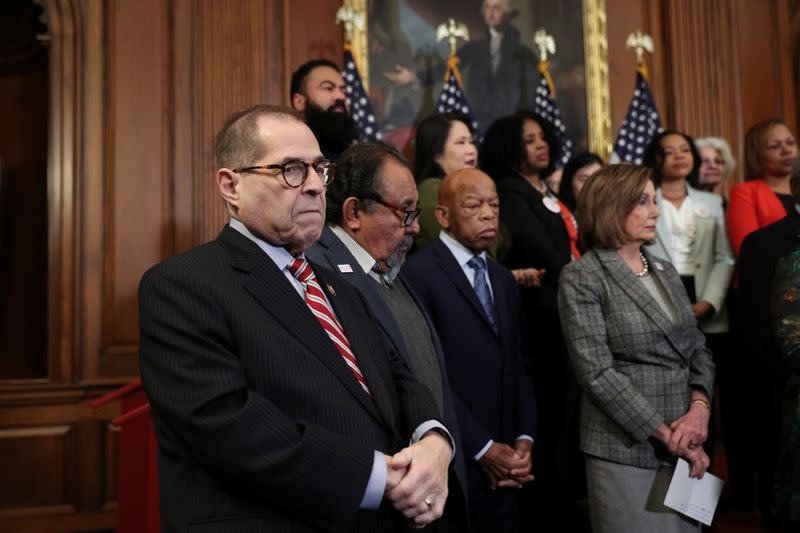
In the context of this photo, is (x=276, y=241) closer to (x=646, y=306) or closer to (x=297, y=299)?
(x=297, y=299)

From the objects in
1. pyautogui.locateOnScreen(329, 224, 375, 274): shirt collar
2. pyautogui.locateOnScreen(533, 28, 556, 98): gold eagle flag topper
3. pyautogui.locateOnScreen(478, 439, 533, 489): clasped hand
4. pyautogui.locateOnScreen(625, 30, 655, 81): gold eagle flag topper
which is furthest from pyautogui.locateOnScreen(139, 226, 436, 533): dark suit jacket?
pyautogui.locateOnScreen(625, 30, 655, 81): gold eagle flag topper

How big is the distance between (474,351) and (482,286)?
1.10ft

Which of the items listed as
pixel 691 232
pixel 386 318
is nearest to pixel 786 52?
pixel 691 232

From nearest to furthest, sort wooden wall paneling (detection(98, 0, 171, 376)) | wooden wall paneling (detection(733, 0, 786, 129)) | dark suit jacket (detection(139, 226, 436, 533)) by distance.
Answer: dark suit jacket (detection(139, 226, 436, 533))
wooden wall paneling (detection(98, 0, 171, 376))
wooden wall paneling (detection(733, 0, 786, 129))

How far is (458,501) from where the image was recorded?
2.14m

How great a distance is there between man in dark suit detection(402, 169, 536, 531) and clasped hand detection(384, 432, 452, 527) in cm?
114

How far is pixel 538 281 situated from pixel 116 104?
3156mm

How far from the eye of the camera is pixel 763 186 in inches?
185

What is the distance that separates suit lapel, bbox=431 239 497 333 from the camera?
123 inches

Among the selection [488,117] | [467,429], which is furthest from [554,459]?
[488,117]

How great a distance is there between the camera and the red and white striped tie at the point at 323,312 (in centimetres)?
186

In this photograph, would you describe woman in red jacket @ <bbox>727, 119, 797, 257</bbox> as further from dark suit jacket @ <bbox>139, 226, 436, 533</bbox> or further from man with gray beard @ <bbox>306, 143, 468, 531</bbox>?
dark suit jacket @ <bbox>139, 226, 436, 533</bbox>

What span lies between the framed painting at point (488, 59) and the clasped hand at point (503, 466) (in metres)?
3.85

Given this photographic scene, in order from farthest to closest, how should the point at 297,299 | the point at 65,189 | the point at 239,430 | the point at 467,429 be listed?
1. the point at 65,189
2. the point at 467,429
3. the point at 297,299
4. the point at 239,430
